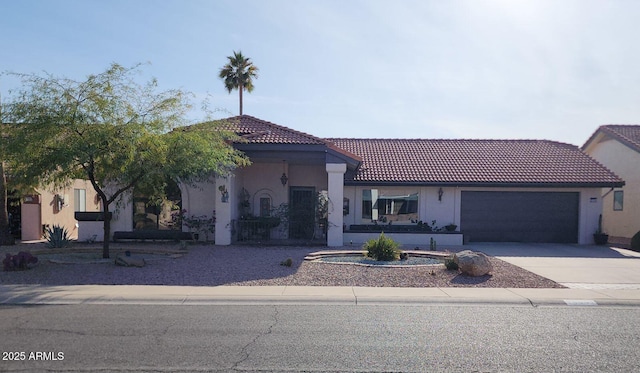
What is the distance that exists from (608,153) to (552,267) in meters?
16.2

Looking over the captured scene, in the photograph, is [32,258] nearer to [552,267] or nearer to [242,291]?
[242,291]

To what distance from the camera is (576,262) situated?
1558cm

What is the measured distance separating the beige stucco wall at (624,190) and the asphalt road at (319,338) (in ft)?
58.5

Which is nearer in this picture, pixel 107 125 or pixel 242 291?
pixel 242 291

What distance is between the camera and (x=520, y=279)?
1218 cm

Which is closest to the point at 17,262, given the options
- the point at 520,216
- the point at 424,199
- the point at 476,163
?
the point at 424,199

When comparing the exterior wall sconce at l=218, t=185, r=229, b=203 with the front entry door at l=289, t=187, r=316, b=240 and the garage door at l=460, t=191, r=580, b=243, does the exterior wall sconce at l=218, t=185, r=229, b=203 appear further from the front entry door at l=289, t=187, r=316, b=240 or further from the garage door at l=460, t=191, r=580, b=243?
the garage door at l=460, t=191, r=580, b=243

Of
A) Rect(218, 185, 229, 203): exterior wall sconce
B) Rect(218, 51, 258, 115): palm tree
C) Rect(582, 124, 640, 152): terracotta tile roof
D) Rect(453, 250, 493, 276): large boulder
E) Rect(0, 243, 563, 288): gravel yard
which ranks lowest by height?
Rect(0, 243, 563, 288): gravel yard

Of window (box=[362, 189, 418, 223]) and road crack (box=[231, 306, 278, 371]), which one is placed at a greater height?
window (box=[362, 189, 418, 223])

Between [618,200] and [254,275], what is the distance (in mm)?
21452

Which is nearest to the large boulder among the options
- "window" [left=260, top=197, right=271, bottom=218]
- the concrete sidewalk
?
the concrete sidewalk

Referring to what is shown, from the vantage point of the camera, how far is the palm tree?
3525cm

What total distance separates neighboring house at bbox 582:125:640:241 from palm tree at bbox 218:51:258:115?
22.7 m

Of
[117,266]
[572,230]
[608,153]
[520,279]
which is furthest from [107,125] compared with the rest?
[608,153]
